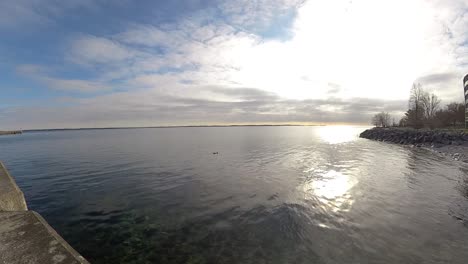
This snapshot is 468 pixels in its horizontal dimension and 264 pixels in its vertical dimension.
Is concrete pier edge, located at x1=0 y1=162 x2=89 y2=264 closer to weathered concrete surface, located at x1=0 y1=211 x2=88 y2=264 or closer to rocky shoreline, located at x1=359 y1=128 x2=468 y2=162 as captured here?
weathered concrete surface, located at x1=0 y1=211 x2=88 y2=264

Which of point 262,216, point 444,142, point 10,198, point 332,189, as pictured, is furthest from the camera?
point 444,142

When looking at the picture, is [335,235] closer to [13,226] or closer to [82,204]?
[13,226]

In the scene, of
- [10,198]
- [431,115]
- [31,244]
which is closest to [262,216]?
[31,244]

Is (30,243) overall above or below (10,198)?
below

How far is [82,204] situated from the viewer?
12414 millimetres

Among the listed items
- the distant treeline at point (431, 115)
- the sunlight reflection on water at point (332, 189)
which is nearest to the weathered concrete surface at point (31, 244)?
the sunlight reflection on water at point (332, 189)

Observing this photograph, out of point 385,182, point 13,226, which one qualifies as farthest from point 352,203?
point 13,226

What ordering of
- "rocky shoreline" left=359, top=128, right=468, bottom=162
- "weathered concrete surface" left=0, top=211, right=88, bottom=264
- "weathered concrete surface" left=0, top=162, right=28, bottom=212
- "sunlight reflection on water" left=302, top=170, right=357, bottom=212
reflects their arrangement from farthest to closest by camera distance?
"rocky shoreline" left=359, top=128, right=468, bottom=162 → "sunlight reflection on water" left=302, top=170, right=357, bottom=212 → "weathered concrete surface" left=0, top=162, right=28, bottom=212 → "weathered concrete surface" left=0, top=211, right=88, bottom=264


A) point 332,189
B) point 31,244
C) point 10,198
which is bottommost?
point 332,189

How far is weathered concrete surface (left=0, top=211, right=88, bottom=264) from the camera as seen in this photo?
4465 millimetres

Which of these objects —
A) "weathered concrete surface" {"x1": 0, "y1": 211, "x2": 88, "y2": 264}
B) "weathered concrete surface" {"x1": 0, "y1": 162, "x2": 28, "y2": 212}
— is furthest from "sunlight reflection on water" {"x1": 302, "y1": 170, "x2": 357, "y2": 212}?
"weathered concrete surface" {"x1": 0, "y1": 162, "x2": 28, "y2": 212}

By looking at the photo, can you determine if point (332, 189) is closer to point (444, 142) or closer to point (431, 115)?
point (444, 142)

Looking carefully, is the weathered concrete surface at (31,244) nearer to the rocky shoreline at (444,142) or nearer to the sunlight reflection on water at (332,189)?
the sunlight reflection on water at (332,189)

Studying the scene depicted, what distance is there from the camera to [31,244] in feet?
16.4
